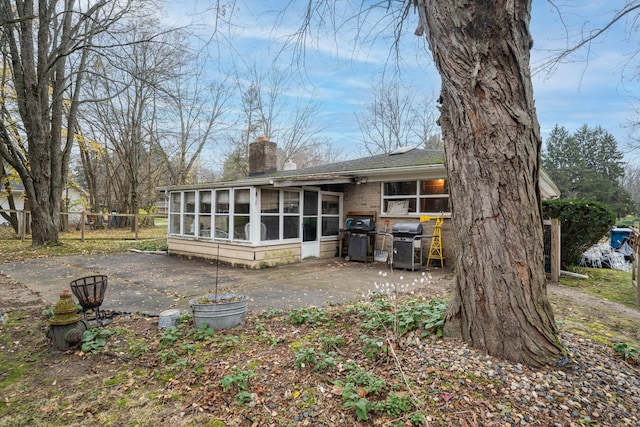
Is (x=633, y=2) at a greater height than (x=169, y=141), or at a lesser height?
lesser

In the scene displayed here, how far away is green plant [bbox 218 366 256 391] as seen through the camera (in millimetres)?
2418

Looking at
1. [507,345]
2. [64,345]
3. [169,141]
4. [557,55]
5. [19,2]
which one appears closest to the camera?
[507,345]

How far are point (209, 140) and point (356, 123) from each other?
10.8 m

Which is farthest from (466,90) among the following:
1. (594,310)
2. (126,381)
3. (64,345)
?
(64,345)

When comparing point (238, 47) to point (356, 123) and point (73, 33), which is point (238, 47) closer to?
point (73, 33)

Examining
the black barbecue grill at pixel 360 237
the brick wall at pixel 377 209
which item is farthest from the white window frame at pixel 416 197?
the black barbecue grill at pixel 360 237

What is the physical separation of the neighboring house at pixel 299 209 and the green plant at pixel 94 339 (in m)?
4.38

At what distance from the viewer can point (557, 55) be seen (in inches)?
200

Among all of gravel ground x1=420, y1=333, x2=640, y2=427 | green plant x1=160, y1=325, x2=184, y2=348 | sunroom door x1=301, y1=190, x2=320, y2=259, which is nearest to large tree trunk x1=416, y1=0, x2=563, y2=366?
gravel ground x1=420, y1=333, x2=640, y2=427

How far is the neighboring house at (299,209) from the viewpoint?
313 inches

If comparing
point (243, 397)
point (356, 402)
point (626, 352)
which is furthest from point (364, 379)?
point (626, 352)

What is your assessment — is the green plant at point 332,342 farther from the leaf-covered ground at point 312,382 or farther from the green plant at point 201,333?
the green plant at point 201,333

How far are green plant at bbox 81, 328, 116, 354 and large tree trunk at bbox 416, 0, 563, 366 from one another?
142 inches

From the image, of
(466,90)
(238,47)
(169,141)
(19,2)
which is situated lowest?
(466,90)
